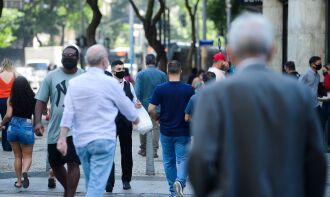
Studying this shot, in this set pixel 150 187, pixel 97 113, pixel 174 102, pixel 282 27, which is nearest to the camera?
pixel 97 113

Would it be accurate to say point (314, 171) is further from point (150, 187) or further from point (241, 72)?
point (150, 187)

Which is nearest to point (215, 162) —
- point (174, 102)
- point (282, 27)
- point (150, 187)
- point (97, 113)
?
point (97, 113)

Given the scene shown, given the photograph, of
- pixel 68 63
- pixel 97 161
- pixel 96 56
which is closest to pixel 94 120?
pixel 97 161

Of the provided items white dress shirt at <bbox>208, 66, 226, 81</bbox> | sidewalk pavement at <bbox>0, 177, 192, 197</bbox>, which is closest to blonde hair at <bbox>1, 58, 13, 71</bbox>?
sidewalk pavement at <bbox>0, 177, 192, 197</bbox>

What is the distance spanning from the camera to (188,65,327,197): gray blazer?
4.28m

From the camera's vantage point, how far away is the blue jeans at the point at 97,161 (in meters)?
7.81

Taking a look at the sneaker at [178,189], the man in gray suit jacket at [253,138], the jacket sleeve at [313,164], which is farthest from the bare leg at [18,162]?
the jacket sleeve at [313,164]

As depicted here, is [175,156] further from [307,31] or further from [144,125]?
[307,31]

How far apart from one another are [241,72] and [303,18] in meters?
15.0

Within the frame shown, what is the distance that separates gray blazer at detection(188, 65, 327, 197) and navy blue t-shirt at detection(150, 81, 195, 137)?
622cm

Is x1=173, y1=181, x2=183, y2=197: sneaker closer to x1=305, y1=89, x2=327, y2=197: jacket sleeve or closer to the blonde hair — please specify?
the blonde hair

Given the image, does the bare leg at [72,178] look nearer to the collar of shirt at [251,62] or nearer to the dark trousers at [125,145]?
the dark trousers at [125,145]

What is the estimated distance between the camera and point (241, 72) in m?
4.43

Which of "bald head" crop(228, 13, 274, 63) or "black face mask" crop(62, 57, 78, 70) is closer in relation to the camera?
"bald head" crop(228, 13, 274, 63)
